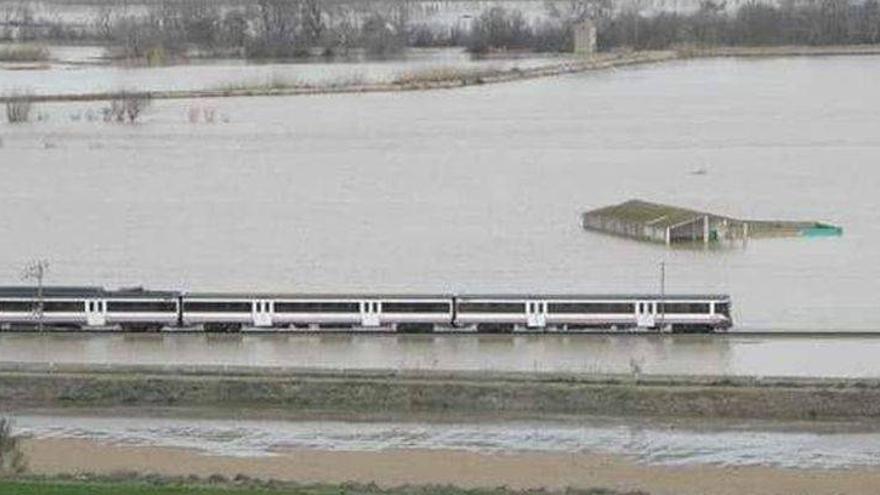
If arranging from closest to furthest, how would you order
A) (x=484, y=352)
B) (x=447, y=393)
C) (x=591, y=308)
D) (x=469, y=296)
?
1. (x=447, y=393)
2. (x=484, y=352)
3. (x=591, y=308)
4. (x=469, y=296)

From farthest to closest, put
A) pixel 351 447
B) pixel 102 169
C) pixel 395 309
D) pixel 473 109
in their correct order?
pixel 473 109, pixel 102 169, pixel 395 309, pixel 351 447

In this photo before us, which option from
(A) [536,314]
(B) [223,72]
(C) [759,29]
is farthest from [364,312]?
(C) [759,29]

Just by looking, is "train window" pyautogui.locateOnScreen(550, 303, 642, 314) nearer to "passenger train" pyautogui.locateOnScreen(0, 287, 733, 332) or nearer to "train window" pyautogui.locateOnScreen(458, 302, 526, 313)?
"passenger train" pyautogui.locateOnScreen(0, 287, 733, 332)

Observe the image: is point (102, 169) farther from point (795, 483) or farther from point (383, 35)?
point (383, 35)

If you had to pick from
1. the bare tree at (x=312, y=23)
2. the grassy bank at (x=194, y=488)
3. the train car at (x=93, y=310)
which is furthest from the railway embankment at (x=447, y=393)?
the bare tree at (x=312, y=23)

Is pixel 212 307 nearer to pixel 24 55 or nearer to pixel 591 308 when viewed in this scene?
pixel 591 308

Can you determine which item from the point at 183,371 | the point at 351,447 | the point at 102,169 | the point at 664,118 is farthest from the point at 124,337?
the point at 664,118

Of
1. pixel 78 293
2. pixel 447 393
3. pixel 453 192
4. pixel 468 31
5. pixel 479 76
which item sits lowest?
pixel 447 393

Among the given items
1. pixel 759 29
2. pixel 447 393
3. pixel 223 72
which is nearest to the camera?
pixel 447 393
